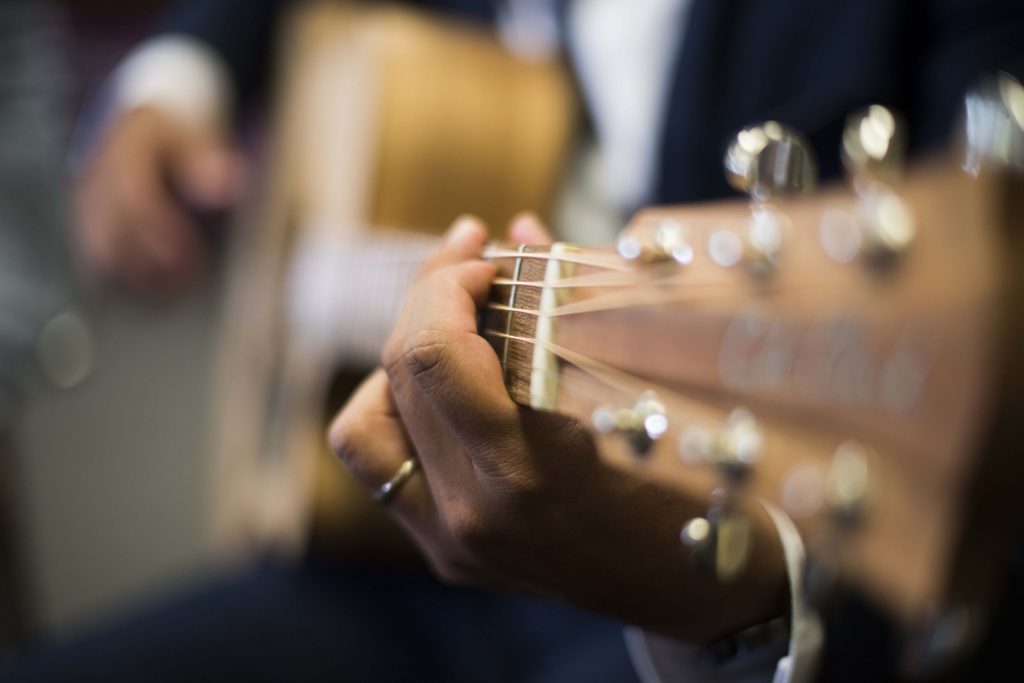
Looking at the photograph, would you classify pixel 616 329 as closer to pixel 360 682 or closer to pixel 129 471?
pixel 360 682

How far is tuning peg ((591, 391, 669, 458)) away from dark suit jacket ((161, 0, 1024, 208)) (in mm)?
336

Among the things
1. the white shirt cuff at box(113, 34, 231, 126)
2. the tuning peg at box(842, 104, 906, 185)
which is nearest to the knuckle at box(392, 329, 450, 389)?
the tuning peg at box(842, 104, 906, 185)

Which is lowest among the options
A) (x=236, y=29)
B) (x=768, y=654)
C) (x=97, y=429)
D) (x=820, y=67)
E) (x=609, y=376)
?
(x=97, y=429)

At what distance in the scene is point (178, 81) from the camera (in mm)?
1021

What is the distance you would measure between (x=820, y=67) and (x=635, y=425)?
14.9 inches

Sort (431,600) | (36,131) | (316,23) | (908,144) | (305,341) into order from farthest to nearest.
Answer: (36,131) < (316,23) < (305,341) < (431,600) < (908,144)

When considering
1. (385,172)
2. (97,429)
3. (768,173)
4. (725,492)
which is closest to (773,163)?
(768,173)

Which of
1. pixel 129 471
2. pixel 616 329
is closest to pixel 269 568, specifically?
pixel 616 329

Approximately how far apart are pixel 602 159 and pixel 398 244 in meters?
0.26

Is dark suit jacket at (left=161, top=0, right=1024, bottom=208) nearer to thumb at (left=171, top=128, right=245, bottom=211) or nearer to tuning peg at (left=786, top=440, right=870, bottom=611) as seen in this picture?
tuning peg at (left=786, top=440, right=870, bottom=611)

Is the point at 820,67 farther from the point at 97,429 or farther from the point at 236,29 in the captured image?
the point at 97,429

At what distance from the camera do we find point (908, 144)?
0.55 meters

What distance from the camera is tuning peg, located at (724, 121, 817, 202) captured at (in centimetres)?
27

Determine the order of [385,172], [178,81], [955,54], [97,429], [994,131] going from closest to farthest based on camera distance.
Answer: [994,131]
[955,54]
[385,172]
[178,81]
[97,429]
